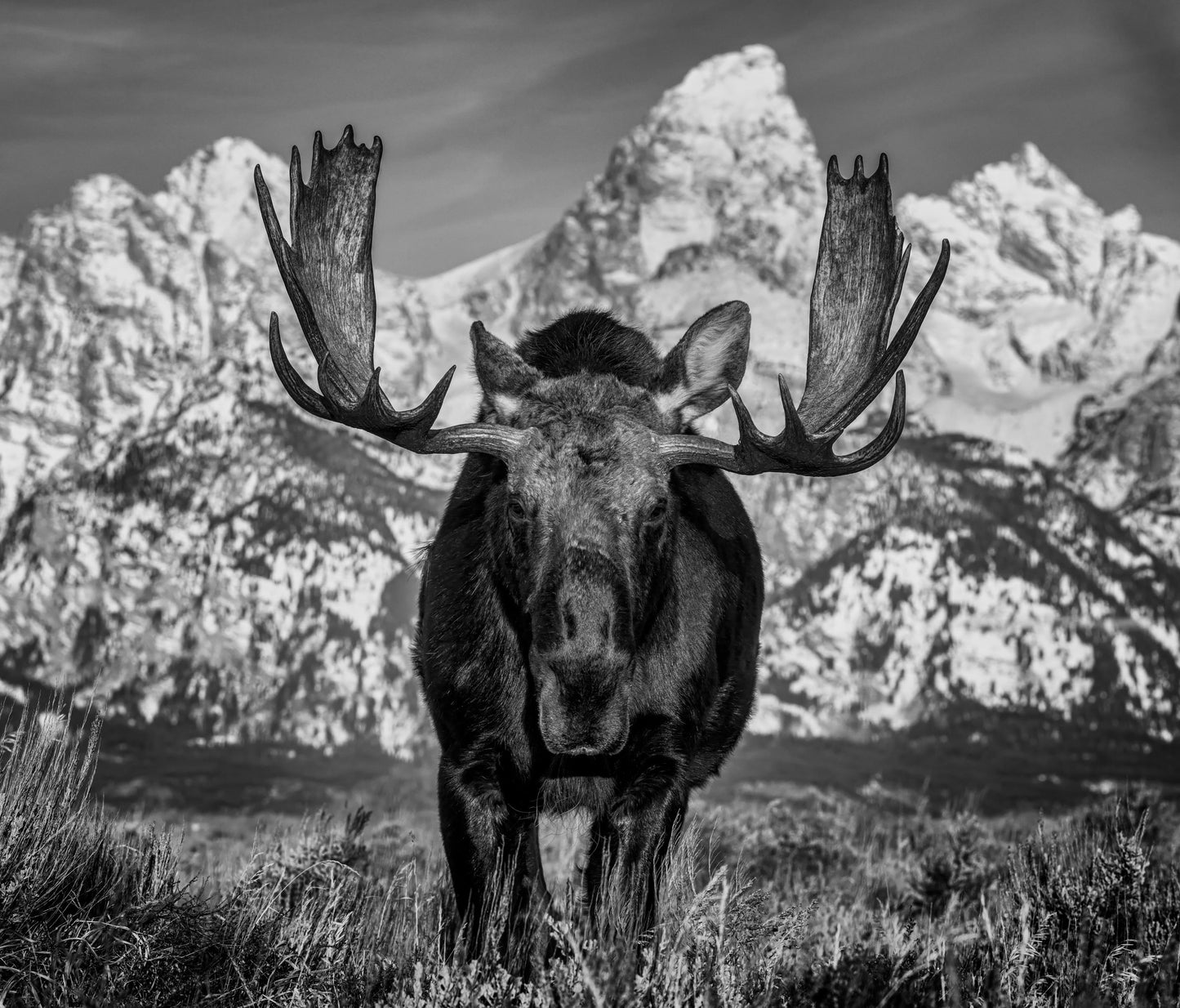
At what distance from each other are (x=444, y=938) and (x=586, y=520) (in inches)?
73.0

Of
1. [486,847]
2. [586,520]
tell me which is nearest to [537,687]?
[586,520]

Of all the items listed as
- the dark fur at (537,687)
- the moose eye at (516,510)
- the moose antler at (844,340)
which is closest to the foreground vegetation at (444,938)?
the dark fur at (537,687)

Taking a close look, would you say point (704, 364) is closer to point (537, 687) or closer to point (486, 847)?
point (537, 687)

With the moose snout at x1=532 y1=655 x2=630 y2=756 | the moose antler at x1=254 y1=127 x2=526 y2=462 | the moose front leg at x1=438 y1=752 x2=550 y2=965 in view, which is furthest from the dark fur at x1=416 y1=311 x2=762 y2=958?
the moose antler at x1=254 y1=127 x2=526 y2=462

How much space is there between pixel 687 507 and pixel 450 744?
1719mm

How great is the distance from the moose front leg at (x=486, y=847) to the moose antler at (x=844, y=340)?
1712mm

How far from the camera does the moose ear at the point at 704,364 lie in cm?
569

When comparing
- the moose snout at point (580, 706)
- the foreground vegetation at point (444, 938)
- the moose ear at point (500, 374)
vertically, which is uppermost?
the moose ear at point (500, 374)

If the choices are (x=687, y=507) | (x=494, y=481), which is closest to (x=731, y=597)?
(x=687, y=507)

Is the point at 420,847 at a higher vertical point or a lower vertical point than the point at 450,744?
lower

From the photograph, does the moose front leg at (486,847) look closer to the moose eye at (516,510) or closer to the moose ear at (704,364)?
the moose eye at (516,510)

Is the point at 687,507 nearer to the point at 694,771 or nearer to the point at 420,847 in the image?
the point at 694,771

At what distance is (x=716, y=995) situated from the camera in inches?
152

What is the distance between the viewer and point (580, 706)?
14.4ft
